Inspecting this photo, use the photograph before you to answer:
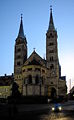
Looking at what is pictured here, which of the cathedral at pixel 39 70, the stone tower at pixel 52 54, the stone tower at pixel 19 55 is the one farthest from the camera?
the stone tower at pixel 19 55

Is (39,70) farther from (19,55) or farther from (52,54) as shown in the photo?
(19,55)

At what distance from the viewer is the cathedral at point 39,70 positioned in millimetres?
73000

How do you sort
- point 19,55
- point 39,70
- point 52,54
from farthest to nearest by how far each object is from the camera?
point 19,55 → point 52,54 → point 39,70

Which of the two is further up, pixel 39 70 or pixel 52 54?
pixel 52 54

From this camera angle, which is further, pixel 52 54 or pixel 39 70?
pixel 52 54

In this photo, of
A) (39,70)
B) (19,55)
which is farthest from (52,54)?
(19,55)

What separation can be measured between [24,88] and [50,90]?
14708 mm

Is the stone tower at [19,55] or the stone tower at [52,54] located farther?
the stone tower at [19,55]

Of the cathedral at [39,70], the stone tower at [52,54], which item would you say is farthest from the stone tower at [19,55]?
the stone tower at [52,54]

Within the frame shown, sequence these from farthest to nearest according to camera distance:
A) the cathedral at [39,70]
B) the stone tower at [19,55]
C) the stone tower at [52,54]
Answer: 1. the stone tower at [19,55]
2. the stone tower at [52,54]
3. the cathedral at [39,70]

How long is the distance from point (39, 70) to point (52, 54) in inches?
534

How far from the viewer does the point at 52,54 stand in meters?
85.1

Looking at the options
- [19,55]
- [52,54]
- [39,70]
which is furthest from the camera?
[19,55]

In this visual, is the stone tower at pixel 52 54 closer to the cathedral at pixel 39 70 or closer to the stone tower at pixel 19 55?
the cathedral at pixel 39 70
